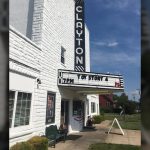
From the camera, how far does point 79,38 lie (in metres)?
18.8

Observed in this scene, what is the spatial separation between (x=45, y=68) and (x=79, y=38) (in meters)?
6.54

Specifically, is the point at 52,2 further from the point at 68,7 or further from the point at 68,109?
the point at 68,109

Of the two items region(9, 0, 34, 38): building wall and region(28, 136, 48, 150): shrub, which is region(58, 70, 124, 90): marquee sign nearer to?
region(9, 0, 34, 38): building wall

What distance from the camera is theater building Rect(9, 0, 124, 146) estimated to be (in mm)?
9875

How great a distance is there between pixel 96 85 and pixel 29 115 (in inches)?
242

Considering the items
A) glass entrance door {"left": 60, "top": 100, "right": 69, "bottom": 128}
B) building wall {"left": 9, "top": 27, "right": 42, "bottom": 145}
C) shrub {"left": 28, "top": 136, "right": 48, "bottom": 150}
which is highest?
building wall {"left": 9, "top": 27, "right": 42, "bottom": 145}

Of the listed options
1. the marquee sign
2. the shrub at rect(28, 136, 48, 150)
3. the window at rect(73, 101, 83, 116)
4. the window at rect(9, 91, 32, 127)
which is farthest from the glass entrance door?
the shrub at rect(28, 136, 48, 150)

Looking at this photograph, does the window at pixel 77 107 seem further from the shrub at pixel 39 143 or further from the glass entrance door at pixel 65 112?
the shrub at pixel 39 143

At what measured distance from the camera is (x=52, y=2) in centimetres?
1461

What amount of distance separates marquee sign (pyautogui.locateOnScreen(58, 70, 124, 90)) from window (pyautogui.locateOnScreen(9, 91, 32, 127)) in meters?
4.42

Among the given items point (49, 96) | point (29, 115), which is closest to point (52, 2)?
point (49, 96)

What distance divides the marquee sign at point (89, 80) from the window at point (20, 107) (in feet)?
14.5

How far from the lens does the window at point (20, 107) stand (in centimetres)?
938

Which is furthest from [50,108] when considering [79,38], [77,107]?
[79,38]
